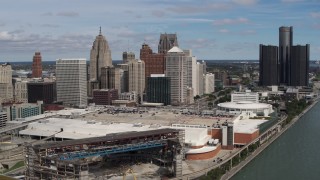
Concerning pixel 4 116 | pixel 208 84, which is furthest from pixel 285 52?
pixel 4 116

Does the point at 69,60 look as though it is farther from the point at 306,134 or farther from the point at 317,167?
the point at 317,167

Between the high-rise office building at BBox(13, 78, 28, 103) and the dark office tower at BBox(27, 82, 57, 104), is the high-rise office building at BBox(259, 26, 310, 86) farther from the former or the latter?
the high-rise office building at BBox(13, 78, 28, 103)

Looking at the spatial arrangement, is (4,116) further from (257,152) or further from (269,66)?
(269,66)

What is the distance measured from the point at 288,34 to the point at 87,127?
4288 centimetres

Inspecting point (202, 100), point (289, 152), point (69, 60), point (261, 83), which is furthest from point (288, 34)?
point (289, 152)

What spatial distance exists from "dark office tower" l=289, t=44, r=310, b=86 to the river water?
26.9m

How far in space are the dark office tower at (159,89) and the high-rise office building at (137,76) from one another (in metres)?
3.14

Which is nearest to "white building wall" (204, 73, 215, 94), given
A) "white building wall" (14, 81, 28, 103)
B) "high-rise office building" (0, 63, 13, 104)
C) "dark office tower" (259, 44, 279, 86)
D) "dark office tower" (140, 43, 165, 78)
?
"dark office tower" (140, 43, 165, 78)

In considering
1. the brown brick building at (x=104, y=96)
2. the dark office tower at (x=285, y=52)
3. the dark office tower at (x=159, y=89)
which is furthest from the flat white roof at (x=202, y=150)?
the dark office tower at (x=285, y=52)

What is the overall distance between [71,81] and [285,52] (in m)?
31.8

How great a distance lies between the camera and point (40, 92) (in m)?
36.9

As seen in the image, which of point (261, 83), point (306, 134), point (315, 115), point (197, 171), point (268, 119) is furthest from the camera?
point (261, 83)

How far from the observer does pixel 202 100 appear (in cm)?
4325

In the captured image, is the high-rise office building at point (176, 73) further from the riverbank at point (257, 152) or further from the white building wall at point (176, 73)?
the riverbank at point (257, 152)
